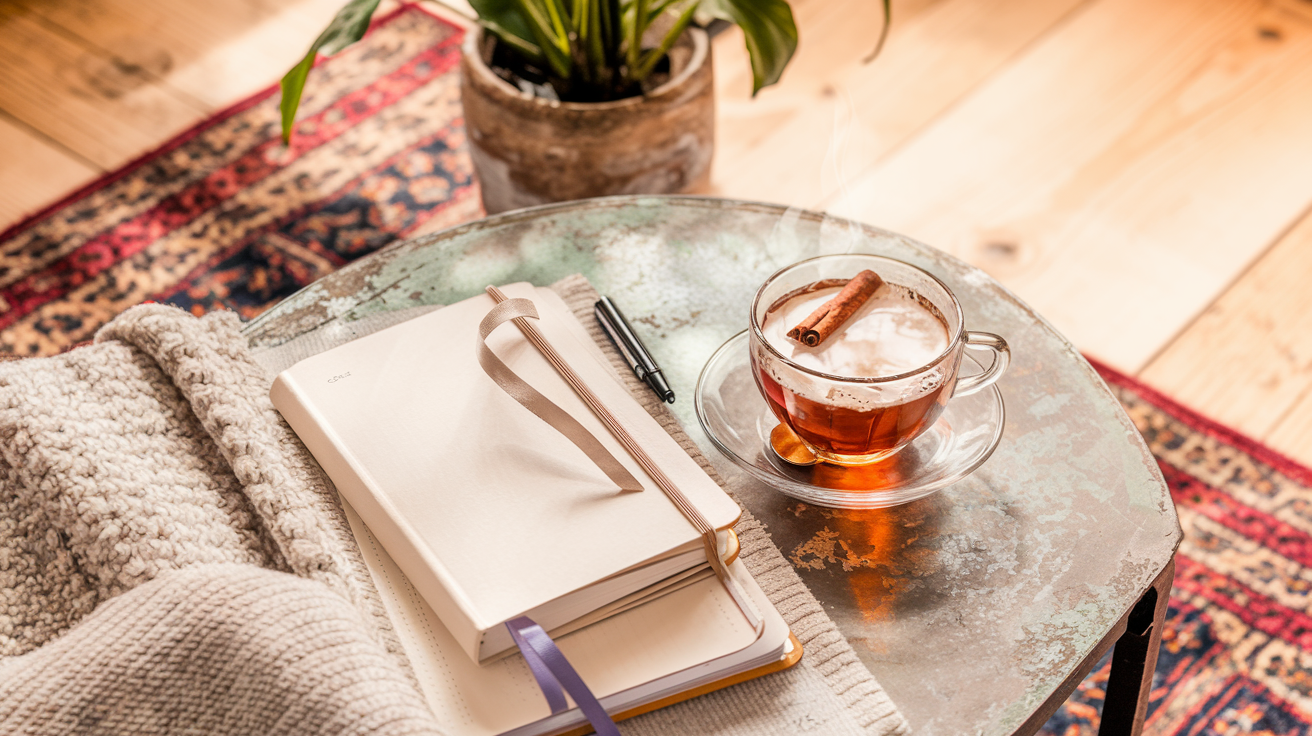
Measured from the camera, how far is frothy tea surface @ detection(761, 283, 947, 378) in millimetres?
639

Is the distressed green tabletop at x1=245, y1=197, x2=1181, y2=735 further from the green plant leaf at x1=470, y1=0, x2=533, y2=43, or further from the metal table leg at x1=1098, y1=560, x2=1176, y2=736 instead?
the green plant leaf at x1=470, y1=0, x2=533, y2=43

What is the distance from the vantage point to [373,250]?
157cm

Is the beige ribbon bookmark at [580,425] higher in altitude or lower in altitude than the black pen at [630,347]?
higher

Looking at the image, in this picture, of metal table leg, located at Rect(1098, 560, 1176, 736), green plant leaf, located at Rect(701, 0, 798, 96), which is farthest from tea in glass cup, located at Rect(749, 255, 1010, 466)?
green plant leaf, located at Rect(701, 0, 798, 96)

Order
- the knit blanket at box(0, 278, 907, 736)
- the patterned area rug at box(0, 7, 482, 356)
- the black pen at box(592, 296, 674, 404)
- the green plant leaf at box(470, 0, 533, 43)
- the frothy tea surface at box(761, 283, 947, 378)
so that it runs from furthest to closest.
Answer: the patterned area rug at box(0, 7, 482, 356) → the green plant leaf at box(470, 0, 533, 43) → the black pen at box(592, 296, 674, 404) → the frothy tea surface at box(761, 283, 947, 378) → the knit blanket at box(0, 278, 907, 736)

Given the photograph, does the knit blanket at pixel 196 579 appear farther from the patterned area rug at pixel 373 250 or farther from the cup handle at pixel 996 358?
the patterned area rug at pixel 373 250

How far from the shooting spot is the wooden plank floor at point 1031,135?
150 centimetres

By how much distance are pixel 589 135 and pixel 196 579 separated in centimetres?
87

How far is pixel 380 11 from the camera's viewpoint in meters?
2.01

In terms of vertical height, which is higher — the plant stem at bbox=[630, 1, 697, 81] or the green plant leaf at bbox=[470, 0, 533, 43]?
the green plant leaf at bbox=[470, 0, 533, 43]

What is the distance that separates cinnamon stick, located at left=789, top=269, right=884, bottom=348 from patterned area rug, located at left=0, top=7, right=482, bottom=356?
103 centimetres

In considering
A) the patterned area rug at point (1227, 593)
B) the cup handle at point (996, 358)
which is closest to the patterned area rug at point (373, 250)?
the patterned area rug at point (1227, 593)

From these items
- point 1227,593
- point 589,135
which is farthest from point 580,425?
point 1227,593

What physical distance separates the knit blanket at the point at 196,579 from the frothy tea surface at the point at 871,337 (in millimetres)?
112
